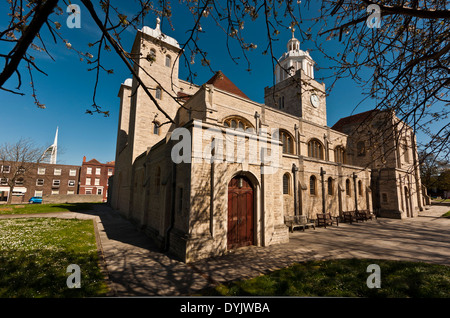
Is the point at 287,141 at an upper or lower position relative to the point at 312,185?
upper

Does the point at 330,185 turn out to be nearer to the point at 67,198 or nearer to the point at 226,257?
the point at 226,257

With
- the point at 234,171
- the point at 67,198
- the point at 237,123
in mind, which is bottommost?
the point at 67,198

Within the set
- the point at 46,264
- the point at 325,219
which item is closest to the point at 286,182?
the point at 325,219

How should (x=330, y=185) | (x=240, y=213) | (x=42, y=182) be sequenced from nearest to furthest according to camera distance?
1. (x=240, y=213)
2. (x=330, y=185)
3. (x=42, y=182)

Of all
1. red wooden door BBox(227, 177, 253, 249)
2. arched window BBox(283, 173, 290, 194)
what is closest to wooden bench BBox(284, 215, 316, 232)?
arched window BBox(283, 173, 290, 194)

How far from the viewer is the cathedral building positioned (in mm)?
7957

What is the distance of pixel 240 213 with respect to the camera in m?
9.66

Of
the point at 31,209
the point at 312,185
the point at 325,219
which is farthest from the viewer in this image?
the point at 31,209

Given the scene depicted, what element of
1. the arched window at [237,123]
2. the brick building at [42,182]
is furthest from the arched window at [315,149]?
the brick building at [42,182]

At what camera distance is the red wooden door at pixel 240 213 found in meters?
9.32

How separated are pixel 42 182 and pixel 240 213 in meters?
58.8

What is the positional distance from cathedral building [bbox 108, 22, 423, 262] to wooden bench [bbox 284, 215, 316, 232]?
0.56m

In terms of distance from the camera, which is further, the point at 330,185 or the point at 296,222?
the point at 330,185
